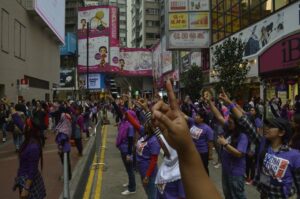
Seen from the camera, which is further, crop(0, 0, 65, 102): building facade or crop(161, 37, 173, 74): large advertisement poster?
crop(161, 37, 173, 74): large advertisement poster

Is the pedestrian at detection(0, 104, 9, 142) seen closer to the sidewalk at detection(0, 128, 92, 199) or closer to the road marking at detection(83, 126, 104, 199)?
the sidewalk at detection(0, 128, 92, 199)

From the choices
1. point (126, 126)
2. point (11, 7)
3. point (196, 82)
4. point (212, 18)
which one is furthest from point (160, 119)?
point (212, 18)

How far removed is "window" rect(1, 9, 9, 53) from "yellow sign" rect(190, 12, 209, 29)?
15738 millimetres

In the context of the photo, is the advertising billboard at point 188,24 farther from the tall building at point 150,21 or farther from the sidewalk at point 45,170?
the tall building at point 150,21

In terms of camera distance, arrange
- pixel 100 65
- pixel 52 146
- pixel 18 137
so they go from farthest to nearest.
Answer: pixel 100 65 < pixel 52 146 < pixel 18 137

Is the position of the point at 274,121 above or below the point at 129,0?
below

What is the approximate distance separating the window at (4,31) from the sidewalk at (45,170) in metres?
9.38

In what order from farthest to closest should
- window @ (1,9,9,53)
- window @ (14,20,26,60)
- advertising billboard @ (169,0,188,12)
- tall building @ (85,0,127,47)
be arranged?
tall building @ (85,0,127,47), advertising billboard @ (169,0,188,12), window @ (14,20,26,60), window @ (1,9,9,53)

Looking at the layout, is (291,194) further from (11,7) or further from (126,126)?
(11,7)

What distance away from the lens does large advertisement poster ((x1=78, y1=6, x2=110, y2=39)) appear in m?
84.9

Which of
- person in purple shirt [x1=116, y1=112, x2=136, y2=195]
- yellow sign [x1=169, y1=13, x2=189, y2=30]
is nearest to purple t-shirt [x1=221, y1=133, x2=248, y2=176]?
person in purple shirt [x1=116, y1=112, x2=136, y2=195]

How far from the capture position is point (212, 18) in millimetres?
39844

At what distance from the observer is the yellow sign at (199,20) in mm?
40031

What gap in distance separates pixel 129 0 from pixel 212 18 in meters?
124
